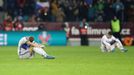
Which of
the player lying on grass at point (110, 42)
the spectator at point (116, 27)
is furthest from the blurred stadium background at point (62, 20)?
the player lying on grass at point (110, 42)

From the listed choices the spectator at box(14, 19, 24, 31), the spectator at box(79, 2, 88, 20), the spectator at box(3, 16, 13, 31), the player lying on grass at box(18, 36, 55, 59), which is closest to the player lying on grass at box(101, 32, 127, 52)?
the player lying on grass at box(18, 36, 55, 59)

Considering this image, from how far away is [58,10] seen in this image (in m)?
38.4

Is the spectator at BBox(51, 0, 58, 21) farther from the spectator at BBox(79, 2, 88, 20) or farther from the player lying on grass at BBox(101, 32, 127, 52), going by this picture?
the player lying on grass at BBox(101, 32, 127, 52)

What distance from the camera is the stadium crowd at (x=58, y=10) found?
125 feet

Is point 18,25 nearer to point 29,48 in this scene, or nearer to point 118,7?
point 118,7

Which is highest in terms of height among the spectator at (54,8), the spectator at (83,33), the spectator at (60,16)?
the spectator at (54,8)

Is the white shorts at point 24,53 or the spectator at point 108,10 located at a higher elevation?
the spectator at point 108,10

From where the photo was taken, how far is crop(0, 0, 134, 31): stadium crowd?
38250 millimetres

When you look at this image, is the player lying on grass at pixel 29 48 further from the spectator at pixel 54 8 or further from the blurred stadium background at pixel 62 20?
the spectator at pixel 54 8

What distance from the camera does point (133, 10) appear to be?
3903 cm

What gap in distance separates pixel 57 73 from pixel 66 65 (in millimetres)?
3404

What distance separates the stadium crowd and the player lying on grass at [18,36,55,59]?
1353 centimetres

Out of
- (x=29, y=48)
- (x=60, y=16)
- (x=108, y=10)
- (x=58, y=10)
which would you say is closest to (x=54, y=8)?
(x=58, y=10)

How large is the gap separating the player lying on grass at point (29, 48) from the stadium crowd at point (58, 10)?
13.5 m
